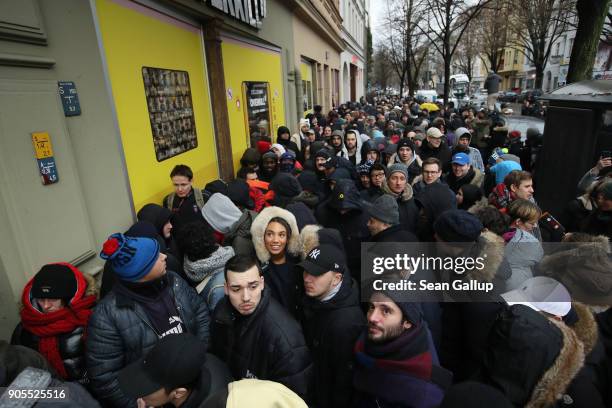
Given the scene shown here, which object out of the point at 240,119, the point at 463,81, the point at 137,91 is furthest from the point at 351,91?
the point at 137,91

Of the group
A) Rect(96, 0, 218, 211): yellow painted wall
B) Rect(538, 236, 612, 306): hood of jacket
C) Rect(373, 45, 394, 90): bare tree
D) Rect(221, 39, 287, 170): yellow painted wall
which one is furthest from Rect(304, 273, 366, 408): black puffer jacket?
Rect(373, 45, 394, 90): bare tree

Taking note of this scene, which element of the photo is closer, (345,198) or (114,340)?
(114,340)

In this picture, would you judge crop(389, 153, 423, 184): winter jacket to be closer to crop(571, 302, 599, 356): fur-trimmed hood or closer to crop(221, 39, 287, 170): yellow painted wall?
crop(221, 39, 287, 170): yellow painted wall

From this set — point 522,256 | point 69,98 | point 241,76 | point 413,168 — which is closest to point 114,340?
point 69,98

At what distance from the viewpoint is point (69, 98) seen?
2.97 m

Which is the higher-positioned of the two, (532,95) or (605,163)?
(532,95)

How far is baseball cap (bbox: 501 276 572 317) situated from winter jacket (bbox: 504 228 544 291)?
0.75 ft

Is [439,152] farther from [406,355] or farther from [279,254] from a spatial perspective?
[406,355]

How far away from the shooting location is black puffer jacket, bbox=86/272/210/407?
2025 millimetres

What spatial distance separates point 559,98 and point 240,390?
24.1 feet

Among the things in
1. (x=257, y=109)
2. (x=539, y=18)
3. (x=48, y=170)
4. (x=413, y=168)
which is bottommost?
(x=413, y=168)

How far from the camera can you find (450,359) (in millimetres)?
→ 2480

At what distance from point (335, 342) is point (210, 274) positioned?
1.15 meters

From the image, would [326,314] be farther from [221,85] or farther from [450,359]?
[221,85]
